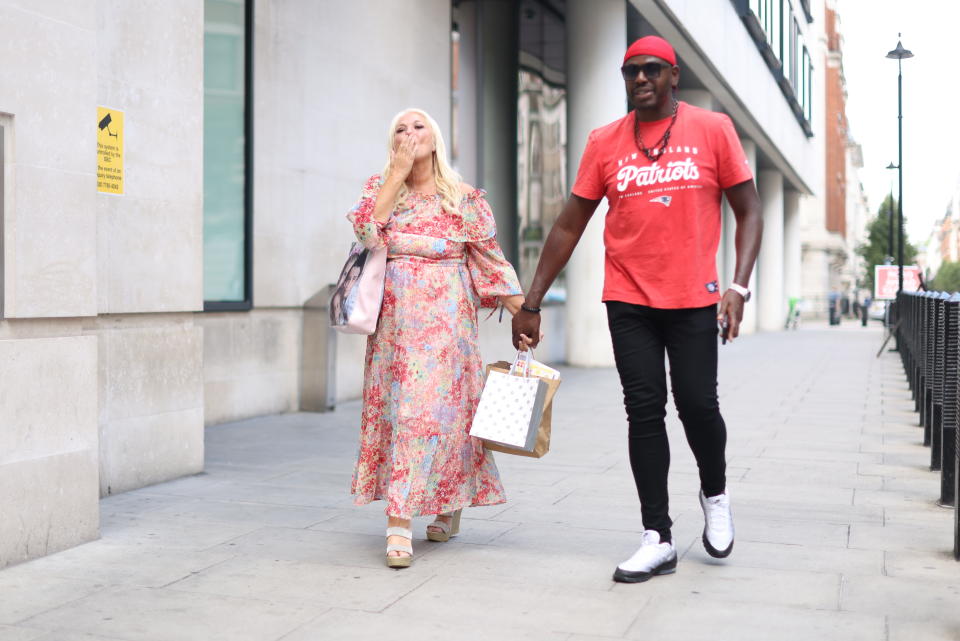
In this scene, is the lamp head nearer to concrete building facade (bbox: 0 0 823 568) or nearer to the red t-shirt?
concrete building facade (bbox: 0 0 823 568)

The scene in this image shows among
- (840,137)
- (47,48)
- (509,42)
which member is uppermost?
(840,137)

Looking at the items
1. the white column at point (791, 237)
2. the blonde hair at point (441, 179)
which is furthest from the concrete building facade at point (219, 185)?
the white column at point (791, 237)

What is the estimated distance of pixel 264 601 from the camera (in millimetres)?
4074

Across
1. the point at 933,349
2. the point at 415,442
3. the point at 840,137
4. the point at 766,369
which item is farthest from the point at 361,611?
the point at 840,137

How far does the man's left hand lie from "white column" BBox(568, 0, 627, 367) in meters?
12.7

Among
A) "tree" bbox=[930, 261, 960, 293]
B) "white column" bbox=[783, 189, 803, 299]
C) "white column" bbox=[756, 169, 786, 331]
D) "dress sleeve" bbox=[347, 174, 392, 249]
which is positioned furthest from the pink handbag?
"tree" bbox=[930, 261, 960, 293]

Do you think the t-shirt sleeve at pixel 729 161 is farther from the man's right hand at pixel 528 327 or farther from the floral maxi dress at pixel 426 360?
the floral maxi dress at pixel 426 360

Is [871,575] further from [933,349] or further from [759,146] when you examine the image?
[759,146]

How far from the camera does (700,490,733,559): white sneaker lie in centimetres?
456

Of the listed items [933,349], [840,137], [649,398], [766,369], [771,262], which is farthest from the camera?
[840,137]

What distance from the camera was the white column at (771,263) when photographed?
124 ft

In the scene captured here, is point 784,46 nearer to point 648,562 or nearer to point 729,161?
point 729,161

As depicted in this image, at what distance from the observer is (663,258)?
432 cm

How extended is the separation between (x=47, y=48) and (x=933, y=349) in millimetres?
6122
